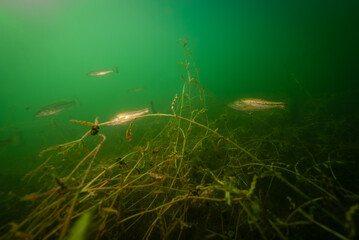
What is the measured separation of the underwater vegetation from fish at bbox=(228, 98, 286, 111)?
0.80 metres

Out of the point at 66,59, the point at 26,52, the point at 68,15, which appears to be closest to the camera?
the point at 68,15

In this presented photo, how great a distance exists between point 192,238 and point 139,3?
3580 centimetres

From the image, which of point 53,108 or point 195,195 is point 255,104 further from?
point 53,108

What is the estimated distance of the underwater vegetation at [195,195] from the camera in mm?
1001

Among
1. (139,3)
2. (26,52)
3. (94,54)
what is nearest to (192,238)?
(139,3)

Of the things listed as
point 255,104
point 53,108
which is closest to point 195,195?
point 255,104

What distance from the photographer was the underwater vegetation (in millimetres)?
1001

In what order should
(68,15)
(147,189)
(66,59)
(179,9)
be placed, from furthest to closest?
1. (66,59)
2. (68,15)
3. (179,9)
4. (147,189)

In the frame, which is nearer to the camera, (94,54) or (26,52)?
(26,52)

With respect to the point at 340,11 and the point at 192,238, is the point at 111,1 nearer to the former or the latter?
the point at 192,238

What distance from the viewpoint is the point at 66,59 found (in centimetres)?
8538

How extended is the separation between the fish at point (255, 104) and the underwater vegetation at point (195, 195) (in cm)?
80

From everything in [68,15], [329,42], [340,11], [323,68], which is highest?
[68,15]

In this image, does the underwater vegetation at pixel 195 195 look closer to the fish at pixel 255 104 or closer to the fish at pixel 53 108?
the fish at pixel 255 104
